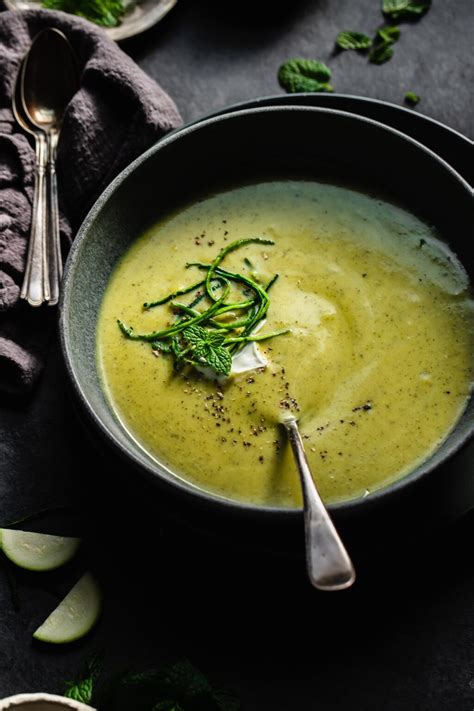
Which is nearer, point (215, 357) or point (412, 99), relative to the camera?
point (215, 357)

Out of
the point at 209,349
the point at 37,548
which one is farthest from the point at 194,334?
the point at 37,548

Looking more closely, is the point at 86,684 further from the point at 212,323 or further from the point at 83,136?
the point at 83,136

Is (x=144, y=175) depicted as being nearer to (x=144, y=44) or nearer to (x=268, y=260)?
(x=268, y=260)

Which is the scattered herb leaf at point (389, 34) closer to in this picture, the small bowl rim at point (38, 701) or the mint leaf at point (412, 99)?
the mint leaf at point (412, 99)

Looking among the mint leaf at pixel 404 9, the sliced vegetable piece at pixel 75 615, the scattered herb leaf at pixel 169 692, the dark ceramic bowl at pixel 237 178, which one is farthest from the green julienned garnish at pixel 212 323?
the mint leaf at pixel 404 9

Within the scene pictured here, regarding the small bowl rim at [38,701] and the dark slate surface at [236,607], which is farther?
the dark slate surface at [236,607]

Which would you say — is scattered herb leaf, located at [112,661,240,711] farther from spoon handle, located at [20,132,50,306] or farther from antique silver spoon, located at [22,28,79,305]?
antique silver spoon, located at [22,28,79,305]

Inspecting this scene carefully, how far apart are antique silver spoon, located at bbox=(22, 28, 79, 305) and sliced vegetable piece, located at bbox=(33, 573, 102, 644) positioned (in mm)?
1211

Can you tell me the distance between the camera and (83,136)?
2.62m

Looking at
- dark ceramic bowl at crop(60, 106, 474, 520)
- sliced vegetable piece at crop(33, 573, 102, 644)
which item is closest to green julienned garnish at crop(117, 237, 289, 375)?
dark ceramic bowl at crop(60, 106, 474, 520)

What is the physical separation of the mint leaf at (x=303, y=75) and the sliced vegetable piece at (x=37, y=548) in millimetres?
1509

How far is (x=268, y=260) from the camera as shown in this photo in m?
2.42

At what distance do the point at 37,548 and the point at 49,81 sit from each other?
1.35 meters

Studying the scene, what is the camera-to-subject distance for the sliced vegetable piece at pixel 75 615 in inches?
87.4
